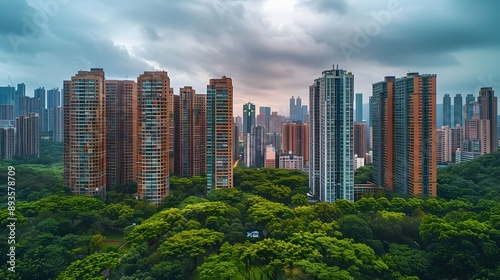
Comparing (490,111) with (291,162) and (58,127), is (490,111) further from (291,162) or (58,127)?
(58,127)

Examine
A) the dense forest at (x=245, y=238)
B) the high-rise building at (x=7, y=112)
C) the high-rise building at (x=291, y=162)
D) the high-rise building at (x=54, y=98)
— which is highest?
the high-rise building at (x=54, y=98)

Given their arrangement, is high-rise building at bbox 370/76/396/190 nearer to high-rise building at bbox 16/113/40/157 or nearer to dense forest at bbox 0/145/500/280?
dense forest at bbox 0/145/500/280

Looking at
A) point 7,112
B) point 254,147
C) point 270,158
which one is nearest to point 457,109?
point 270,158

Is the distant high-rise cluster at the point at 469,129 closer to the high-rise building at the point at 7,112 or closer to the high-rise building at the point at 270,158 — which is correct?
the high-rise building at the point at 270,158

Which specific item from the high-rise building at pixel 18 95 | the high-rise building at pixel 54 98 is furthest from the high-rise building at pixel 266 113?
the high-rise building at pixel 18 95

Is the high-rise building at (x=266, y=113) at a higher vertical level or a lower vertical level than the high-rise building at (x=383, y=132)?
higher

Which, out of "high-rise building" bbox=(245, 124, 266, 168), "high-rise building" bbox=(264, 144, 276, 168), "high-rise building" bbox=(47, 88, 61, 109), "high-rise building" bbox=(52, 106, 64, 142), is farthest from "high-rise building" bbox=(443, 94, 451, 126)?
"high-rise building" bbox=(47, 88, 61, 109)
